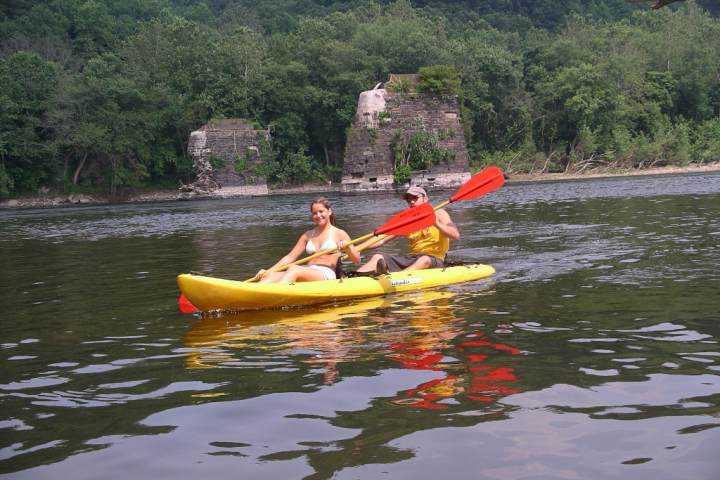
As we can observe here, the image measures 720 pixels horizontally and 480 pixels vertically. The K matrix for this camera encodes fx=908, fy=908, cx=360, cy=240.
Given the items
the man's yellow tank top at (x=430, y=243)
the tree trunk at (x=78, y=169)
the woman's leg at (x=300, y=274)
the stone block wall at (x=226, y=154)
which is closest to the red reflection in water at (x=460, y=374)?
the woman's leg at (x=300, y=274)

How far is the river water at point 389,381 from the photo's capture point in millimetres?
4043

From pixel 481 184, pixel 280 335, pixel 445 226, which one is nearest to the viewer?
pixel 280 335

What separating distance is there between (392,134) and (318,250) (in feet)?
123

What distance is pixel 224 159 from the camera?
157ft

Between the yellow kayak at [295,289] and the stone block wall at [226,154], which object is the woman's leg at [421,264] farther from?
the stone block wall at [226,154]

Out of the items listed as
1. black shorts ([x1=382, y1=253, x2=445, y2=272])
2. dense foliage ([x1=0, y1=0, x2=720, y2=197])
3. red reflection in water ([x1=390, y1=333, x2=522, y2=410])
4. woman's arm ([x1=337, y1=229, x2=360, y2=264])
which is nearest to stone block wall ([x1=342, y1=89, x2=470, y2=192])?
dense foliage ([x1=0, y1=0, x2=720, y2=197])

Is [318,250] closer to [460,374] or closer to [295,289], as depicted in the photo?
[295,289]

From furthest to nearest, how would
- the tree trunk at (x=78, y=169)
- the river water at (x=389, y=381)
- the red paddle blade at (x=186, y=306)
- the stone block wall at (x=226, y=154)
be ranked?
the tree trunk at (x=78, y=169) → the stone block wall at (x=226, y=154) → the red paddle blade at (x=186, y=306) → the river water at (x=389, y=381)

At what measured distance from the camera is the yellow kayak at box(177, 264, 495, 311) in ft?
26.7

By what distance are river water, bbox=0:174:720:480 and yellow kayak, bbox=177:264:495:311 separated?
175 millimetres

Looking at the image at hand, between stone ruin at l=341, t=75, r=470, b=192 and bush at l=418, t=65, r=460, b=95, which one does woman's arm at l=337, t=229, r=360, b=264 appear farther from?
bush at l=418, t=65, r=460, b=95

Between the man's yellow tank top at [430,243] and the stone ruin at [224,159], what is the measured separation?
125ft

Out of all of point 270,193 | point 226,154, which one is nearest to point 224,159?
point 226,154

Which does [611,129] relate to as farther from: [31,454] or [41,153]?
[31,454]
